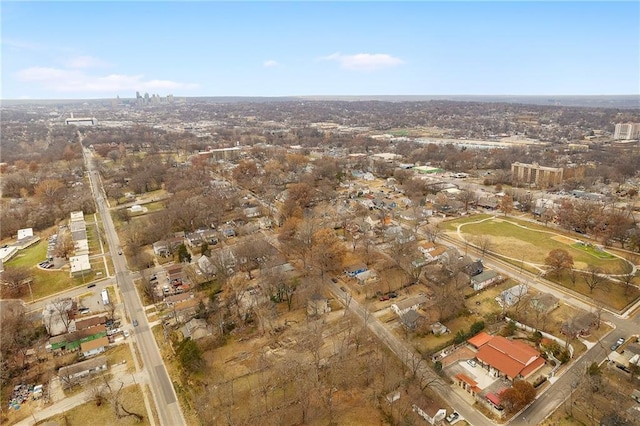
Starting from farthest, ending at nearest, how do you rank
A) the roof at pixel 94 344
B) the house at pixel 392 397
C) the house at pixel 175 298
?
the house at pixel 175 298 < the roof at pixel 94 344 < the house at pixel 392 397

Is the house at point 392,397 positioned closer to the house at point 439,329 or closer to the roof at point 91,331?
the house at point 439,329

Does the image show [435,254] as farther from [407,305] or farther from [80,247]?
[80,247]

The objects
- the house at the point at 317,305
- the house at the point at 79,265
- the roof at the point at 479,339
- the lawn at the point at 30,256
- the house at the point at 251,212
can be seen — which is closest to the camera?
the roof at the point at 479,339

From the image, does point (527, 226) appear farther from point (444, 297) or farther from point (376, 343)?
point (376, 343)

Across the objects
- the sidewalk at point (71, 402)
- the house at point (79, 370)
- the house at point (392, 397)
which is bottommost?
the sidewalk at point (71, 402)

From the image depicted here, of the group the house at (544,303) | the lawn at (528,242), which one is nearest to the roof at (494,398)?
the house at (544,303)

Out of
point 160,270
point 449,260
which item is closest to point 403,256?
point 449,260

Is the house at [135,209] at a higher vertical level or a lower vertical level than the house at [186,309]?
higher

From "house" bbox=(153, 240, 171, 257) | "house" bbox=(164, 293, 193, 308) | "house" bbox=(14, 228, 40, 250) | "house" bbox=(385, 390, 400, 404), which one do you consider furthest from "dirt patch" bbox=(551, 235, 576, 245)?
"house" bbox=(14, 228, 40, 250)
